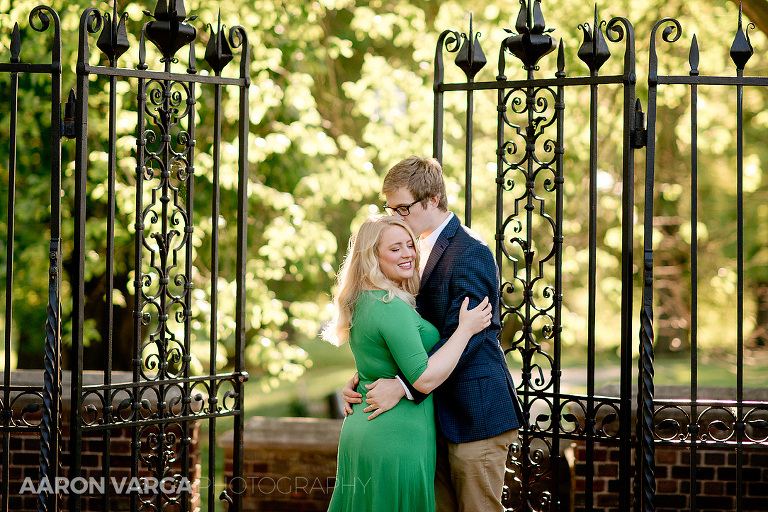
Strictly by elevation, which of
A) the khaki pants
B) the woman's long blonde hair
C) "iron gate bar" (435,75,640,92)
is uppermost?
"iron gate bar" (435,75,640,92)

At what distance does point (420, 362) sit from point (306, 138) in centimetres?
385

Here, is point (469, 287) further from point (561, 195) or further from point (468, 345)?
point (561, 195)

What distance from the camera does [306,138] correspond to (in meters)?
6.54

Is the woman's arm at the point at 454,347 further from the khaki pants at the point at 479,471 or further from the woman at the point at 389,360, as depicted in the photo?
the khaki pants at the point at 479,471

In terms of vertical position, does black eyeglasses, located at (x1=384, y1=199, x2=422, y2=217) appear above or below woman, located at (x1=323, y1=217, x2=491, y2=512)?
above

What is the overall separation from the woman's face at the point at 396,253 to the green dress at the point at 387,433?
124 mm

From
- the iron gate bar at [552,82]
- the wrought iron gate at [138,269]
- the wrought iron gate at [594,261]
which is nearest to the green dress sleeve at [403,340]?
the wrought iron gate at [594,261]

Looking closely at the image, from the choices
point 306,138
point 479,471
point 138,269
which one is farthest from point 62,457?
point 306,138

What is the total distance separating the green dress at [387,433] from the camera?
3062 millimetres

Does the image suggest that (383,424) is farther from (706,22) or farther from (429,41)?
(706,22)

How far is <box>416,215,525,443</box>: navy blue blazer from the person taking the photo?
3.25m

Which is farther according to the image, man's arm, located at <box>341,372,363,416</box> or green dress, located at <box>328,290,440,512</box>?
man's arm, located at <box>341,372,363,416</box>

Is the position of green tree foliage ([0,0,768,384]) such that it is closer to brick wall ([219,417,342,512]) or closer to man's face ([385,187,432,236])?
brick wall ([219,417,342,512])

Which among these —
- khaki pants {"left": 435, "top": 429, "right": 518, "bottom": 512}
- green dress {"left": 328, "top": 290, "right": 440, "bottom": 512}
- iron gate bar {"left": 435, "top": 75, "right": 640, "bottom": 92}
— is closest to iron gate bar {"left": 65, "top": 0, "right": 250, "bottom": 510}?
green dress {"left": 328, "top": 290, "right": 440, "bottom": 512}
